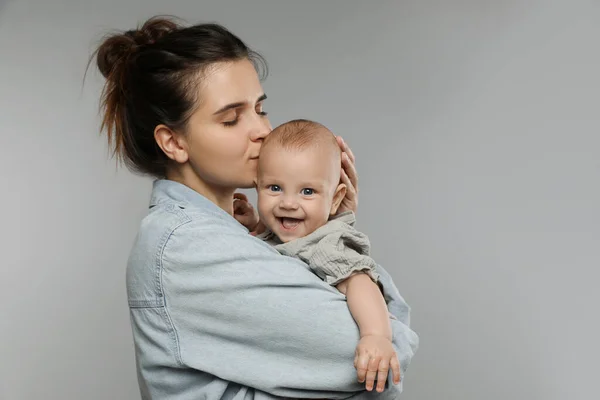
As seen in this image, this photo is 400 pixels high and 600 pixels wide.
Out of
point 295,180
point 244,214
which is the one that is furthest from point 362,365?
point 244,214

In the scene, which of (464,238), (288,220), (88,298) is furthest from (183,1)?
(288,220)

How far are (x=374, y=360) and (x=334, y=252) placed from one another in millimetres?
308

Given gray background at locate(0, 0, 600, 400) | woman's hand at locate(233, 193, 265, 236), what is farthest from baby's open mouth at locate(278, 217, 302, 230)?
gray background at locate(0, 0, 600, 400)

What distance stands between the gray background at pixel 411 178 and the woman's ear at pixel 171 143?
1.54 metres

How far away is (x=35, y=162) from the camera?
3742 mm

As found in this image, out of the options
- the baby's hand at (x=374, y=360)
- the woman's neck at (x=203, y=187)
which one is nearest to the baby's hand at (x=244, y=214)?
the woman's neck at (x=203, y=187)

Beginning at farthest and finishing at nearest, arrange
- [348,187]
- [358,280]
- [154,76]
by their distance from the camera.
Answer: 1. [348,187]
2. [154,76]
3. [358,280]

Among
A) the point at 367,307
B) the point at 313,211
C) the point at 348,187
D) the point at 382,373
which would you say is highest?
the point at 348,187

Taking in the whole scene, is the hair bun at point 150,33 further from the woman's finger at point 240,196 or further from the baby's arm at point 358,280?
the baby's arm at point 358,280

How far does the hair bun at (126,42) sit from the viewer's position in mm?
2375

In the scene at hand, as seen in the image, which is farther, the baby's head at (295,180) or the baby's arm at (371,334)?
the baby's head at (295,180)

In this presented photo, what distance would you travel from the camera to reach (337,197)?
2.34m

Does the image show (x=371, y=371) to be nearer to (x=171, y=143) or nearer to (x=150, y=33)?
(x=171, y=143)

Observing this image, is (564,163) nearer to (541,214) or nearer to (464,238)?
(541,214)
